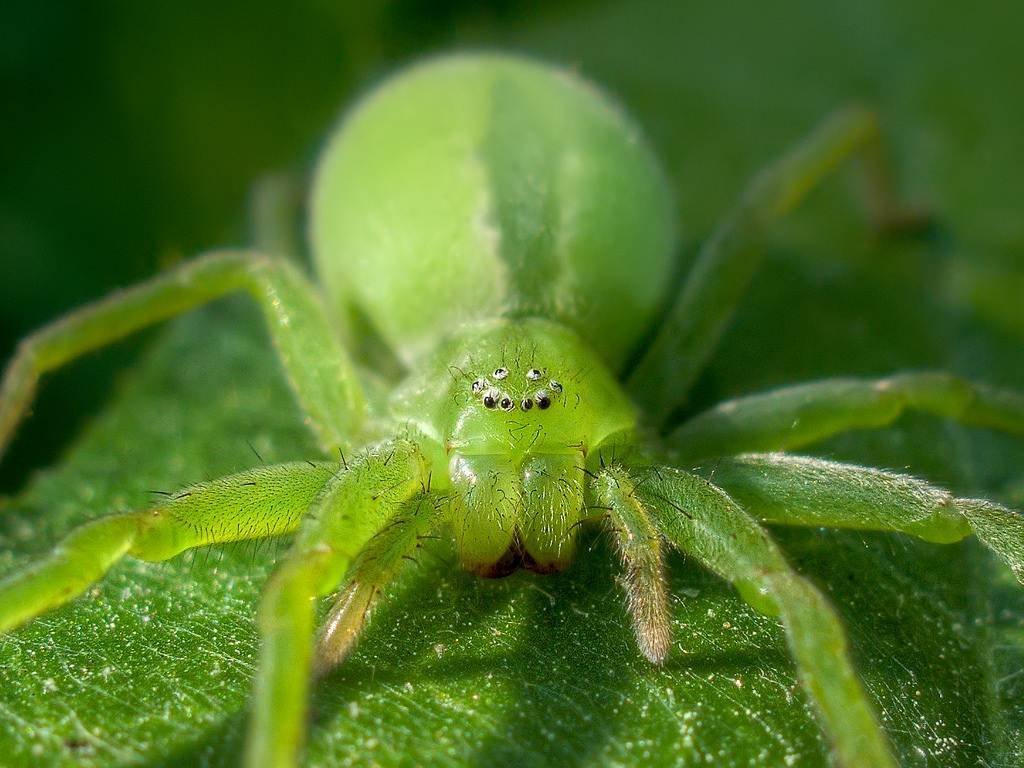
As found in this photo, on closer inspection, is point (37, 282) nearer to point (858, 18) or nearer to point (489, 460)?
point (489, 460)

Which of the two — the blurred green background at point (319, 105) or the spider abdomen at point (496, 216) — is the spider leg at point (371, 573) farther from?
the blurred green background at point (319, 105)

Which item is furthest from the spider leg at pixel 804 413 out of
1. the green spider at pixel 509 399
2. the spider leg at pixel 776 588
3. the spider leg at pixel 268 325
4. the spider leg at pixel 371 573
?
the spider leg at pixel 268 325

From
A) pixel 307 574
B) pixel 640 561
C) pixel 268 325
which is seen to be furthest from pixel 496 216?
pixel 307 574

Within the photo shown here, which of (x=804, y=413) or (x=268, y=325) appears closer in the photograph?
(x=804, y=413)

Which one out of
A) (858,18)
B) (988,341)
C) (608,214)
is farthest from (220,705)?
(858,18)

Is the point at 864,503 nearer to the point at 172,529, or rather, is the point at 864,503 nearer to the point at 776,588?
the point at 776,588

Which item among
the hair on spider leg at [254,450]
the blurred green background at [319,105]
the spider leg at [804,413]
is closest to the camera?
the spider leg at [804,413]
